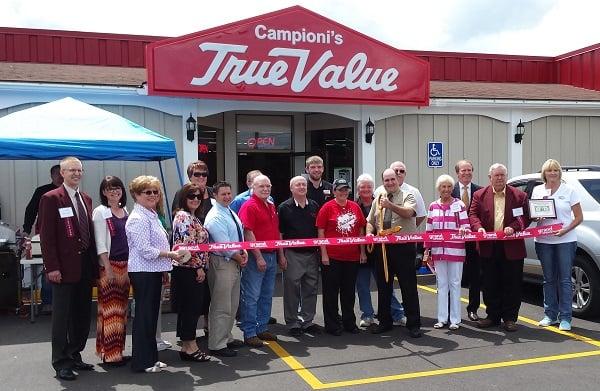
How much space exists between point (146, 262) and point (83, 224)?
2.16ft

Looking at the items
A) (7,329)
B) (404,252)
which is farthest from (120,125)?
(404,252)

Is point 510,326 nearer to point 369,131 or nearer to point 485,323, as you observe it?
point 485,323

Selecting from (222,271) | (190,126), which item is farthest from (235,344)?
(190,126)

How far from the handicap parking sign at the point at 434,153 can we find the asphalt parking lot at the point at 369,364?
509 centimetres

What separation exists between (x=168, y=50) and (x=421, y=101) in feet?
15.0

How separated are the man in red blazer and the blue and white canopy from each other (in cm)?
416

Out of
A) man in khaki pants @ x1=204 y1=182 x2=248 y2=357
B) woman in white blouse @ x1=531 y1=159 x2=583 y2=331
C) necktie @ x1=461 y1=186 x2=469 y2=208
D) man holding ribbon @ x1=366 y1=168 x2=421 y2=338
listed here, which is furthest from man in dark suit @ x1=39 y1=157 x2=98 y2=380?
woman in white blouse @ x1=531 y1=159 x2=583 y2=331

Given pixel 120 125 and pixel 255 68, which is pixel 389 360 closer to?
pixel 120 125

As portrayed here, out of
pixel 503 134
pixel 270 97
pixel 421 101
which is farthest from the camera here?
pixel 503 134

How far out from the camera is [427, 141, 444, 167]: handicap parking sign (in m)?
11.0

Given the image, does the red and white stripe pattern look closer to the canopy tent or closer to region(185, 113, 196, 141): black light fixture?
the canopy tent

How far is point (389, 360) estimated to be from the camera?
525 cm

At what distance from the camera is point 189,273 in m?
5.11

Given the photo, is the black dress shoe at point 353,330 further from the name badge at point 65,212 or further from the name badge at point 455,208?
the name badge at point 65,212
